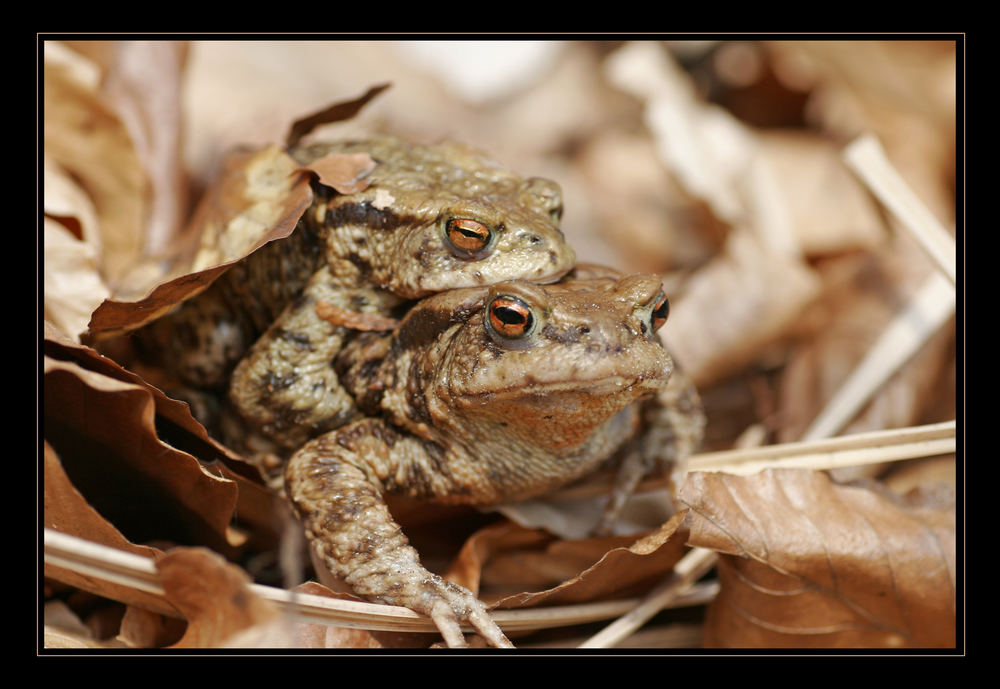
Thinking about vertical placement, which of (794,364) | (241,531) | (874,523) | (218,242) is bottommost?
(874,523)

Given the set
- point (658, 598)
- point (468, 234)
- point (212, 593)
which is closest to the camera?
point (212, 593)

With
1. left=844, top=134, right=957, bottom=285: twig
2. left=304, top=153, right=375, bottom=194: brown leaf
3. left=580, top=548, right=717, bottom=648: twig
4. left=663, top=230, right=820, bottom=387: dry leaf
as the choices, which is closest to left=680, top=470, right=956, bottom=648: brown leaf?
left=580, top=548, right=717, bottom=648: twig

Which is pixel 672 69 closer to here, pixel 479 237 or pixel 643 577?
pixel 479 237

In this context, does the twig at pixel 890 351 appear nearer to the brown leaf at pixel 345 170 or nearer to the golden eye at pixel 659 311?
the golden eye at pixel 659 311

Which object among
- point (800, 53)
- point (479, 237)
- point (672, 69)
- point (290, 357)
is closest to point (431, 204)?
point (479, 237)

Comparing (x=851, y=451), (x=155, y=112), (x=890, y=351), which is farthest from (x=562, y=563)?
(x=155, y=112)

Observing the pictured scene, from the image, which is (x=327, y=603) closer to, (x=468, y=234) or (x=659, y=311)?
(x=468, y=234)
